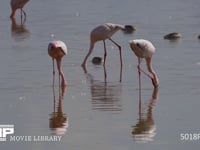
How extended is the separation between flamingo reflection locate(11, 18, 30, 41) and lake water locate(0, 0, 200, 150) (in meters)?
0.03

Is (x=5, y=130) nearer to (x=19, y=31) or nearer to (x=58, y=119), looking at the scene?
(x=58, y=119)

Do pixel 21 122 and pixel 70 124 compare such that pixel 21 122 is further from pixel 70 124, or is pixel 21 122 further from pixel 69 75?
pixel 69 75

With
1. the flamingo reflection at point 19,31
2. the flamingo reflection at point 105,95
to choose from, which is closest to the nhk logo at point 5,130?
the flamingo reflection at point 105,95

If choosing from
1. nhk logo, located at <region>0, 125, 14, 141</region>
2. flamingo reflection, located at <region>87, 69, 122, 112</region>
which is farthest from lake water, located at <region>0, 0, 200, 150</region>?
nhk logo, located at <region>0, 125, 14, 141</region>

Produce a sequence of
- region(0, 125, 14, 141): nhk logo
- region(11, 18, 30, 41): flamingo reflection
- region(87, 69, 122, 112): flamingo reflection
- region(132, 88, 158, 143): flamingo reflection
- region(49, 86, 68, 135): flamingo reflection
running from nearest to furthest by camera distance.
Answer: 1. region(132, 88, 158, 143): flamingo reflection
2. region(0, 125, 14, 141): nhk logo
3. region(49, 86, 68, 135): flamingo reflection
4. region(87, 69, 122, 112): flamingo reflection
5. region(11, 18, 30, 41): flamingo reflection

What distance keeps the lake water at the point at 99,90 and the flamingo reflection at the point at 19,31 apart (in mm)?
29

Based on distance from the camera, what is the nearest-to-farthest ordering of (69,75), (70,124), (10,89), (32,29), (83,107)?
(70,124) → (83,107) → (10,89) → (69,75) → (32,29)

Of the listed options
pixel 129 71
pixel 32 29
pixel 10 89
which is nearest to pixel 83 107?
pixel 10 89

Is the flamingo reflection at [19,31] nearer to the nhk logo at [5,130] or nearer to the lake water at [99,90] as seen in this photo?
the lake water at [99,90]

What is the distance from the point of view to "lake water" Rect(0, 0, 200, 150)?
12086 mm

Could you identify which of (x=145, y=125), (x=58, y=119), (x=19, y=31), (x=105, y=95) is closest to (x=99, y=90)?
(x=105, y=95)

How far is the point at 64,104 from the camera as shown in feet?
46.2

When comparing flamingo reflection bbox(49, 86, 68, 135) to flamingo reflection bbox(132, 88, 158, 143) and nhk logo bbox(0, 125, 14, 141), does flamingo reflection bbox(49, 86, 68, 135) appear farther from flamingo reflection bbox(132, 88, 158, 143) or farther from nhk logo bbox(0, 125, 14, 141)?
flamingo reflection bbox(132, 88, 158, 143)

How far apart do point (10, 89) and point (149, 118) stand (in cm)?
310
